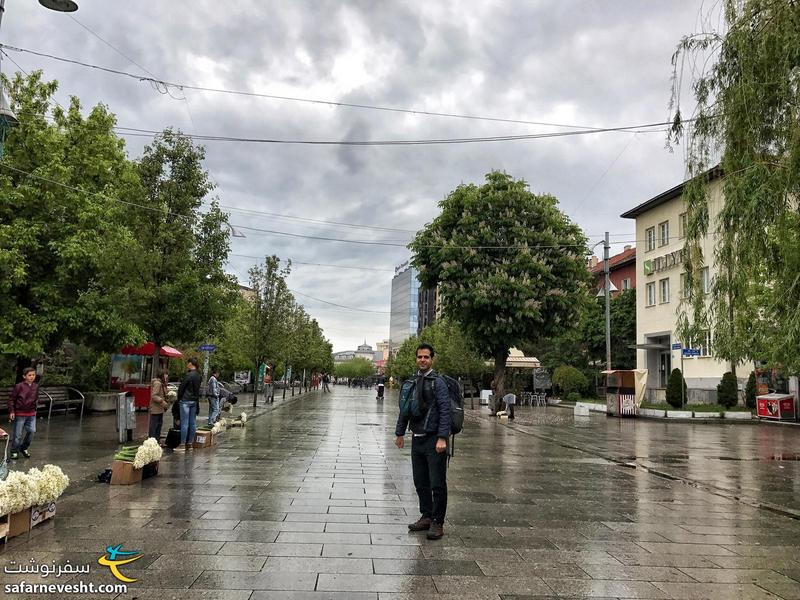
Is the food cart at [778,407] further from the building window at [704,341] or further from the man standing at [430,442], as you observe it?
the man standing at [430,442]

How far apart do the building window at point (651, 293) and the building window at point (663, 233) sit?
10.1 ft

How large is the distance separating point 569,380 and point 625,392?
1605cm

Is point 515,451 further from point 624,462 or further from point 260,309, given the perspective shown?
point 260,309

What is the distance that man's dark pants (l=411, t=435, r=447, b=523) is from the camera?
6230mm

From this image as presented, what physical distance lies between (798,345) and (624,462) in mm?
6383

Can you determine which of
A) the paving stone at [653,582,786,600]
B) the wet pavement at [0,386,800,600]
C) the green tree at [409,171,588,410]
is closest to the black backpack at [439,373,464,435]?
the wet pavement at [0,386,800,600]

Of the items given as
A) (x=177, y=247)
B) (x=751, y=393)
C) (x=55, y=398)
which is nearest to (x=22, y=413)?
(x=177, y=247)

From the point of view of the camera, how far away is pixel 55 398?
802 inches

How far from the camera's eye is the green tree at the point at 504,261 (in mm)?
27094

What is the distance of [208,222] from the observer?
16469mm

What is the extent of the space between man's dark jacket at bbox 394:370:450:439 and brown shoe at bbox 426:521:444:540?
903 mm

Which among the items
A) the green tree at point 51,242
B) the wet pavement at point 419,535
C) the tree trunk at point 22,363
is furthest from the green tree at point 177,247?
the tree trunk at point 22,363

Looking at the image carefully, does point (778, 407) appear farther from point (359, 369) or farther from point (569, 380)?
point (359, 369)

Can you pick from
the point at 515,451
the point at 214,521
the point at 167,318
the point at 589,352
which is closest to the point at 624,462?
the point at 515,451
